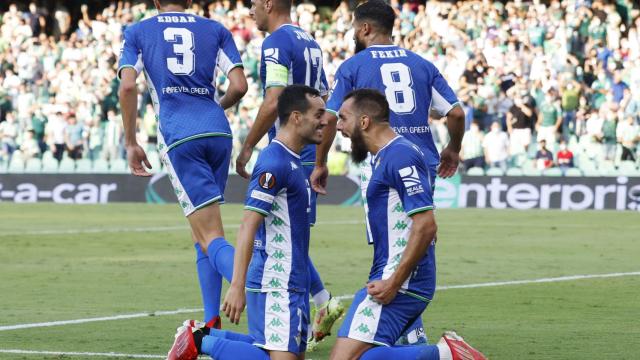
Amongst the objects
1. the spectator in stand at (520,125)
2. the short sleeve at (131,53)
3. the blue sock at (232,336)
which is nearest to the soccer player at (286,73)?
the short sleeve at (131,53)

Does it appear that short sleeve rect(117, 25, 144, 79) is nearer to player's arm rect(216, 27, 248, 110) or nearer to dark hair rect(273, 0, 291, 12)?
player's arm rect(216, 27, 248, 110)

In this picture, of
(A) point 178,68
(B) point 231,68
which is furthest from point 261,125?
(A) point 178,68

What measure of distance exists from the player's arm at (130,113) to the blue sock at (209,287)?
692 mm

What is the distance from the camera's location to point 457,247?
18031 millimetres

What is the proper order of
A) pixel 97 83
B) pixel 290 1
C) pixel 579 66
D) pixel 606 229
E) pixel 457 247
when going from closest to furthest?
pixel 290 1 → pixel 457 247 → pixel 606 229 → pixel 579 66 → pixel 97 83

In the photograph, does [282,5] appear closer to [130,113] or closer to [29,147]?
[130,113]

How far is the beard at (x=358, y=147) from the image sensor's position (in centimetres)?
714

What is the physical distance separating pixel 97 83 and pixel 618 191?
13939mm

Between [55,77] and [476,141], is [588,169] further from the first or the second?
[55,77]

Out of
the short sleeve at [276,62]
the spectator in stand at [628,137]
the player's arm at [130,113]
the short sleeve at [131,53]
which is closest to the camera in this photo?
the player's arm at [130,113]

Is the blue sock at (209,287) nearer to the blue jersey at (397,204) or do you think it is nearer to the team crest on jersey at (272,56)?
the team crest on jersey at (272,56)

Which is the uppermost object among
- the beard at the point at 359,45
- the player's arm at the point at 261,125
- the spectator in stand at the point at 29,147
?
the beard at the point at 359,45

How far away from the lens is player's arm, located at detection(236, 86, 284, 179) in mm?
8891

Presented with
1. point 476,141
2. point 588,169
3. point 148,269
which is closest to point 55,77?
point 476,141
